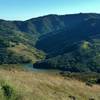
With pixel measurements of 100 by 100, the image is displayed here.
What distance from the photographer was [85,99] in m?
26.3

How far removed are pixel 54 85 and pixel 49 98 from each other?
712cm

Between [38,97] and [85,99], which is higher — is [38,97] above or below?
above

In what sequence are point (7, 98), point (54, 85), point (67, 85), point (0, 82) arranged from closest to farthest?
point (7, 98), point (0, 82), point (54, 85), point (67, 85)

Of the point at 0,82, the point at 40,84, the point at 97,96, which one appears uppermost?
the point at 0,82

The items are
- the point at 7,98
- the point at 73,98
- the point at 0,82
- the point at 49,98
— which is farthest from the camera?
the point at 73,98

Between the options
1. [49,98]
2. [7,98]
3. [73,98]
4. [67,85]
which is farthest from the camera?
[67,85]

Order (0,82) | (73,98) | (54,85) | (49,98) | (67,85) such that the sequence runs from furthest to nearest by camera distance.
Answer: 1. (67,85)
2. (54,85)
3. (73,98)
4. (49,98)
5. (0,82)

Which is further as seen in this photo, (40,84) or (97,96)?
(97,96)

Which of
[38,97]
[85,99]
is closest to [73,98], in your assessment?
[85,99]

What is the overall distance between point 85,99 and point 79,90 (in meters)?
3.39

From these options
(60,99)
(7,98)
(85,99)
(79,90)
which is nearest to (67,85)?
(79,90)

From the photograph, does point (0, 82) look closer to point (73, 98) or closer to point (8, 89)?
point (8, 89)

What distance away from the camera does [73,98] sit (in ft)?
82.2

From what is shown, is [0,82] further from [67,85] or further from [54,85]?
[67,85]
